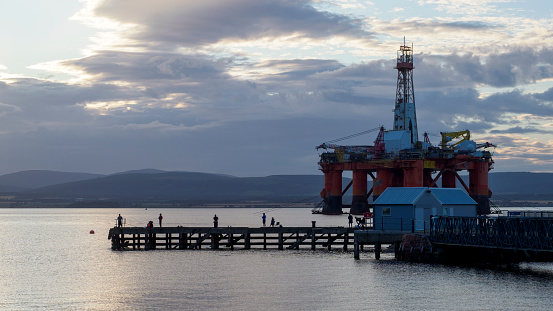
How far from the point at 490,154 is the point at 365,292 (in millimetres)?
105675

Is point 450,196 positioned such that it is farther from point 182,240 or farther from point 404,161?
point 404,161

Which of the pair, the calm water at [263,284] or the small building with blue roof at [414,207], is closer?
the calm water at [263,284]

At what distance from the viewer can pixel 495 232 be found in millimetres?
52375

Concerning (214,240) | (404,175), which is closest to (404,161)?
(404,175)

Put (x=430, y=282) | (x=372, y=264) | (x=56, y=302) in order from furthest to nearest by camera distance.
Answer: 1. (x=372, y=264)
2. (x=430, y=282)
3. (x=56, y=302)

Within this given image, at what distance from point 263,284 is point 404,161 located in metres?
87.0

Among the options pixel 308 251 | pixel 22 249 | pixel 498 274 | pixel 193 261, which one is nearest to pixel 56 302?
pixel 193 261

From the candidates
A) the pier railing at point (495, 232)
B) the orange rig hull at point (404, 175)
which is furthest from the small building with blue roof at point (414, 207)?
the orange rig hull at point (404, 175)

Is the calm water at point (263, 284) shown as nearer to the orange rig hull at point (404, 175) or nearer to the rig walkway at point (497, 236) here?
the rig walkway at point (497, 236)

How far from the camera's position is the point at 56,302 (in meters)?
42.0

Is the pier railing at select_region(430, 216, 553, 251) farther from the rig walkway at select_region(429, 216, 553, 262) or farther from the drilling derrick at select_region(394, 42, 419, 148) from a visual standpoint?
the drilling derrick at select_region(394, 42, 419, 148)

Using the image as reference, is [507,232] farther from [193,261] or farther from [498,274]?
[193,261]

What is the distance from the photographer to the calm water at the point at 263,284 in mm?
40531

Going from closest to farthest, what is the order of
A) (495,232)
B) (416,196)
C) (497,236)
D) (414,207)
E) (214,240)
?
(497,236)
(495,232)
(414,207)
(416,196)
(214,240)
